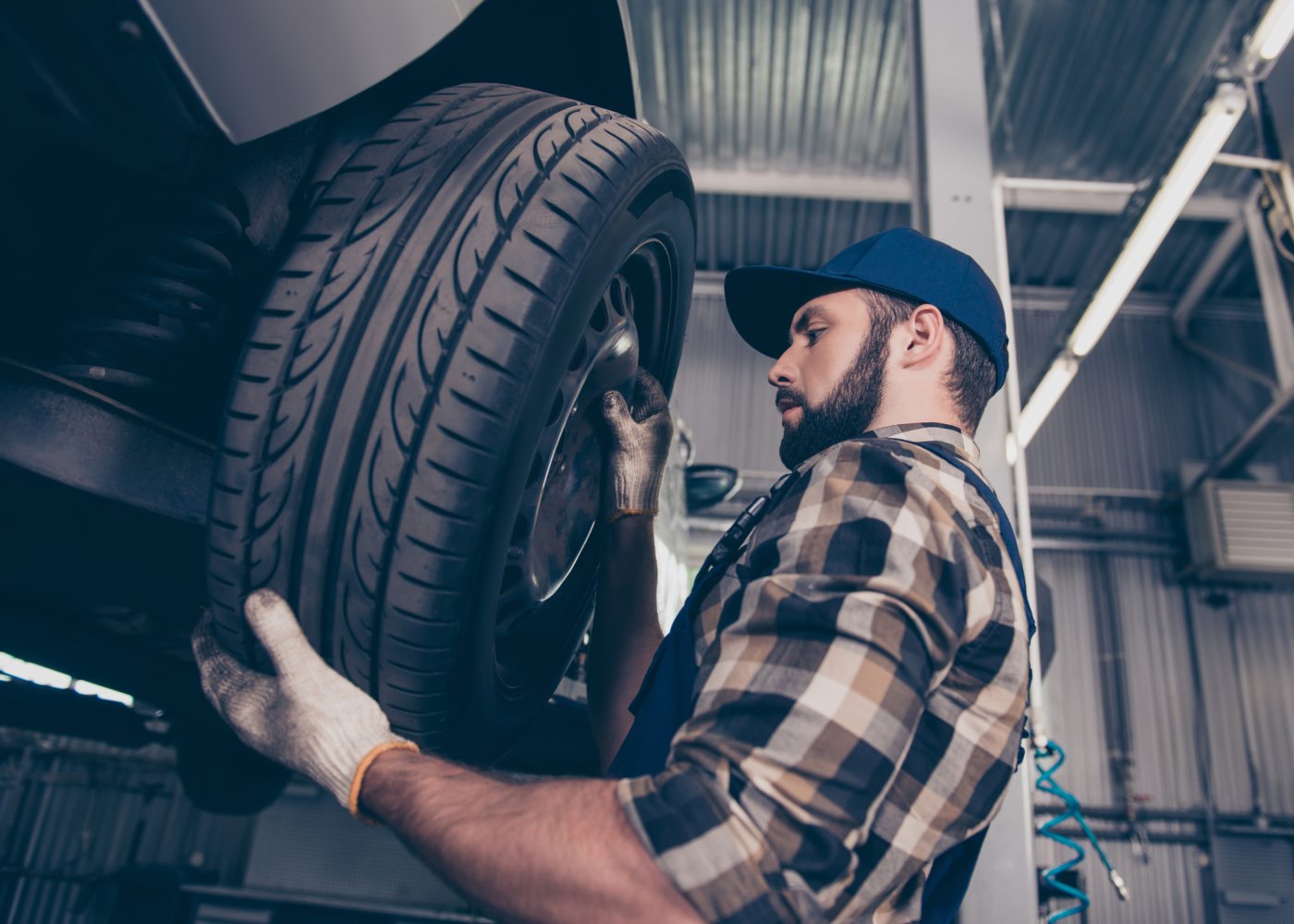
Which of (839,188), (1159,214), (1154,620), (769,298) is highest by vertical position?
(839,188)

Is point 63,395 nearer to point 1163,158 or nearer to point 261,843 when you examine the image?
point 1163,158

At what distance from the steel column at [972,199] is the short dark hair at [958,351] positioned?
87cm

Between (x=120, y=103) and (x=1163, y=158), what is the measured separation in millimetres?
3872

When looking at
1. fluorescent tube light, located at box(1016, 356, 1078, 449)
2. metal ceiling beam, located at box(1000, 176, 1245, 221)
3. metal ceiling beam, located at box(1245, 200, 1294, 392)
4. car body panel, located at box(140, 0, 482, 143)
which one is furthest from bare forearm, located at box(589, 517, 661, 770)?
metal ceiling beam, located at box(1245, 200, 1294, 392)

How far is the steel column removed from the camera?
1.79 m

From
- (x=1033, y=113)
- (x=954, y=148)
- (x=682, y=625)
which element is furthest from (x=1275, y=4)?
(x=682, y=625)

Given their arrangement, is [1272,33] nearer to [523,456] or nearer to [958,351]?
[958,351]

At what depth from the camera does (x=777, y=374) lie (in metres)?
1.24

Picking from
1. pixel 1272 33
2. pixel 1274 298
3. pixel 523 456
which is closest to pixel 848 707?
pixel 523 456

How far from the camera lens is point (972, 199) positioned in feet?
7.00

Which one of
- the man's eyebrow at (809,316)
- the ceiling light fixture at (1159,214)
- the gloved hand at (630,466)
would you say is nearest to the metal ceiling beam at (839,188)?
the ceiling light fixture at (1159,214)

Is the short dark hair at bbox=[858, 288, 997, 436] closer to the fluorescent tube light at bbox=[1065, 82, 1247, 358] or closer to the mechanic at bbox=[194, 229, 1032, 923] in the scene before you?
the mechanic at bbox=[194, 229, 1032, 923]

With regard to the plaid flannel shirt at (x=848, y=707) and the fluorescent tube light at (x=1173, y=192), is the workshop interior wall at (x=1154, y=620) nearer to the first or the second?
the fluorescent tube light at (x=1173, y=192)

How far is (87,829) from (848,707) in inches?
301
